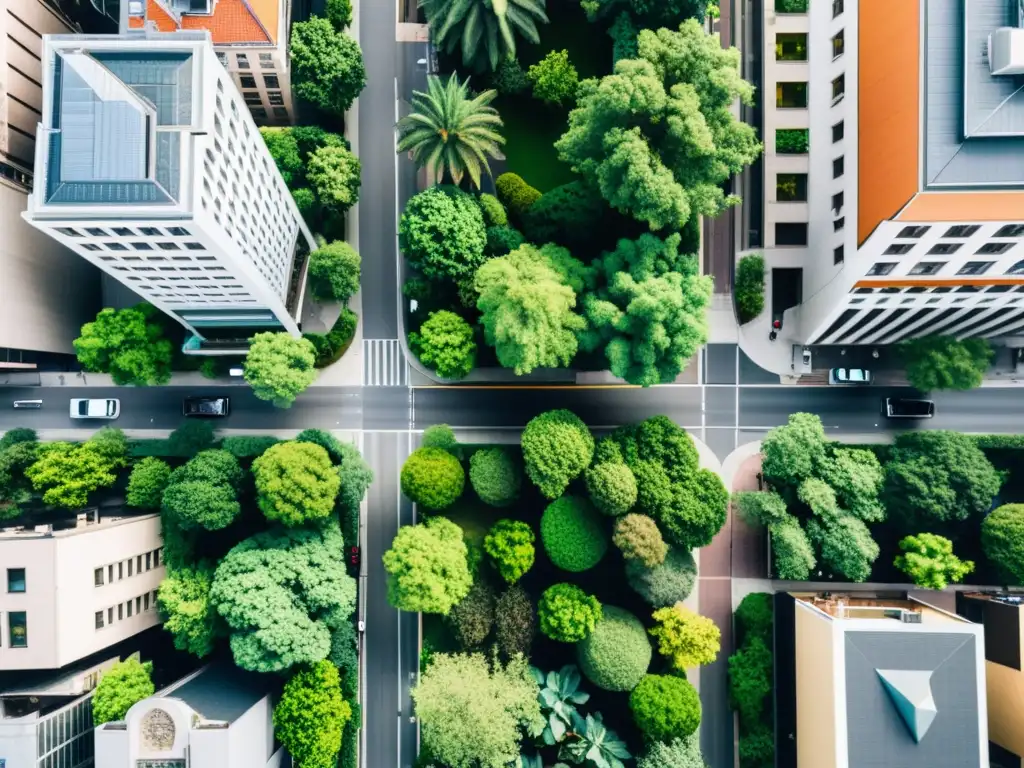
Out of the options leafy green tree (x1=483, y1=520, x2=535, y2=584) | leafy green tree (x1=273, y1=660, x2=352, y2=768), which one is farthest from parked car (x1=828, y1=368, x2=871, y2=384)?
leafy green tree (x1=273, y1=660, x2=352, y2=768)

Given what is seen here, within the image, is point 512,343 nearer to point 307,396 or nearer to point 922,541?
point 307,396

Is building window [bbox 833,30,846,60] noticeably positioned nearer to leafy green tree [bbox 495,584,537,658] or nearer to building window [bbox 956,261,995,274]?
building window [bbox 956,261,995,274]

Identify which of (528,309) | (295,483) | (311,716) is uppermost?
(528,309)

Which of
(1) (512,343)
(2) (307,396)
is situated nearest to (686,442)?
(1) (512,343)

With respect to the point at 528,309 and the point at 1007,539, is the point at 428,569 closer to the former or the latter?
the point at 528,309

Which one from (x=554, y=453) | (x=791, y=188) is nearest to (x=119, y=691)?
(x=554, y=453)

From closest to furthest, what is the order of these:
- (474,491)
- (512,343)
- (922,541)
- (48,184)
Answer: (48,184)
(512,343)
(922,541)
(474,491)

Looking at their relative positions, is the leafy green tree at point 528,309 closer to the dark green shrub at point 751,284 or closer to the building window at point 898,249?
the dark green shrub at point 751,284
